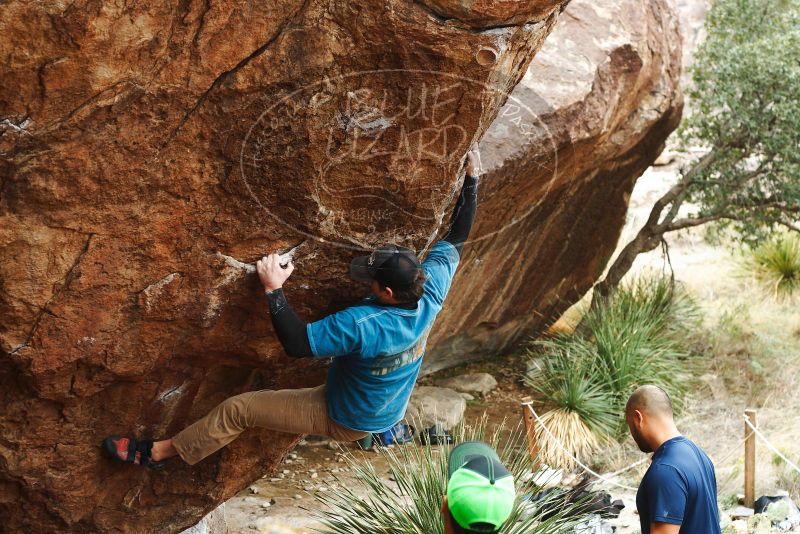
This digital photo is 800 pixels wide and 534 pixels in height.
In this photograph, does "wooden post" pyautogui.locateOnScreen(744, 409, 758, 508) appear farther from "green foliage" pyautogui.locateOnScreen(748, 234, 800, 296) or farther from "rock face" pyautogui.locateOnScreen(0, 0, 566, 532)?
"green foliage" pyautogui.locateOnScreen(748, 234, 800, 296)

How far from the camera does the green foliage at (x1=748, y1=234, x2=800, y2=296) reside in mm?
12180

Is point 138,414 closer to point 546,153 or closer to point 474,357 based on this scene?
point 546,153

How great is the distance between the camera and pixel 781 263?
1227 centimetres

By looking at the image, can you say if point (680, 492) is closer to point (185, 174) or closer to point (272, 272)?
point (272, 272)

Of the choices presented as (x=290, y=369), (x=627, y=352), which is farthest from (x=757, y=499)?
(x=290, y=369)

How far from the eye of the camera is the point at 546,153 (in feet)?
21.2

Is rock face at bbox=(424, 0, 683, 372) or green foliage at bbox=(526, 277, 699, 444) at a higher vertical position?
rock face at bbox=(424, 0, 683, 372)

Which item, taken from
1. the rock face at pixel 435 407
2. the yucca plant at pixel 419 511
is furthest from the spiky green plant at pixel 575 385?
the yucca plant at pixel 419 511

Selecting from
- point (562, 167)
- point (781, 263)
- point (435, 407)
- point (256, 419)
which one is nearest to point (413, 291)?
point (256, 419)

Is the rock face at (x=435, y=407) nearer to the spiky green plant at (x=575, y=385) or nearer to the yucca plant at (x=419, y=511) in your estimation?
the spiky green plant at (x=575, y=385)

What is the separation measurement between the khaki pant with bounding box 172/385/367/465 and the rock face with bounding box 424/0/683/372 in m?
2.26

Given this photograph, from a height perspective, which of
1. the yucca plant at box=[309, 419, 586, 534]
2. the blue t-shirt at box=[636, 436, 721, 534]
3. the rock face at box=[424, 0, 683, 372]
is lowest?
the yucca plant at box=[309, 419, 586, 534]

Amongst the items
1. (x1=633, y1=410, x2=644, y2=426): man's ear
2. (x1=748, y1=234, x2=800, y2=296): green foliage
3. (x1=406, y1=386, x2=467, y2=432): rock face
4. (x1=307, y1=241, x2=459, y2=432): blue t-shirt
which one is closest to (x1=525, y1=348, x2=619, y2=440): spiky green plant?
(x1=406, y1=386, x2=467, y2=432): rock face

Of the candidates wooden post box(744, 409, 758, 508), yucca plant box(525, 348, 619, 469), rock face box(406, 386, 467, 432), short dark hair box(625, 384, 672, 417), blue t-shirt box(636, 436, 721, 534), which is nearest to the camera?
blue t-shirt box(636, 436, 721, 534)
